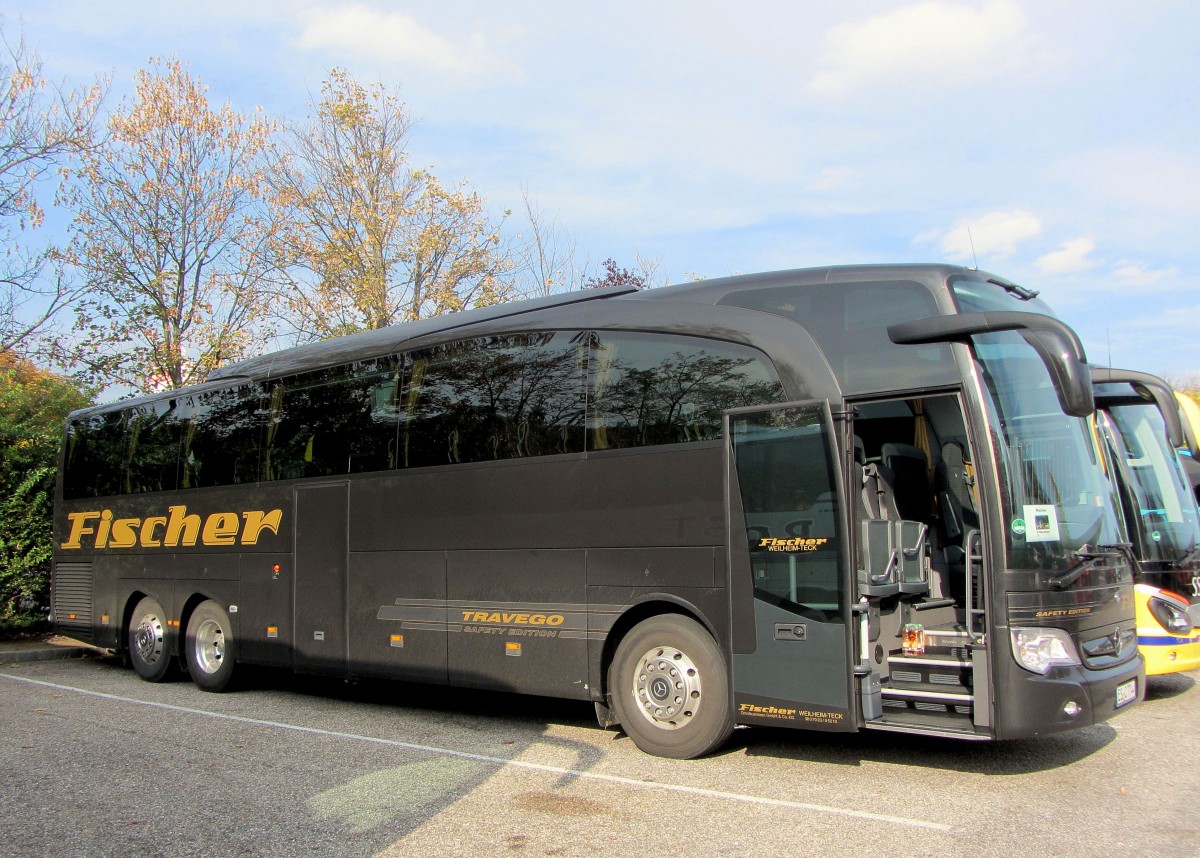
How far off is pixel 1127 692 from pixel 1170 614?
10.8 feet

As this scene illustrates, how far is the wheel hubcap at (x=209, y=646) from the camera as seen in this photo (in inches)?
450

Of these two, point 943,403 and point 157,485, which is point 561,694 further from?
point 157,485

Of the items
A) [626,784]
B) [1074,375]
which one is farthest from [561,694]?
[1074,375]

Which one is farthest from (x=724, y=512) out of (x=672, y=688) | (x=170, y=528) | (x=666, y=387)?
(x=170, y=528)

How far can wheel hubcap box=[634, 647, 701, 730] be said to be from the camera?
711 cm

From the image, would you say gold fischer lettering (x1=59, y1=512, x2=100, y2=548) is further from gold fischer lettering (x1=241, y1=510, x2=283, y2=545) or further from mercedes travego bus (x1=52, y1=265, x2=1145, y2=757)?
mercedes travego bus (x1=52, y1=265, x2=1145, y2=757)

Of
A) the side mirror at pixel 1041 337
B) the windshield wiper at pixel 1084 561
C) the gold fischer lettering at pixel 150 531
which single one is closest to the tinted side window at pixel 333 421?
the gold fischer lettering at pixel 150 531

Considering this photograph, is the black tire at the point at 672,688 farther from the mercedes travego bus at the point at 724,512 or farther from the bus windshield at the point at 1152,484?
the bus windshield at the point at 1152,484

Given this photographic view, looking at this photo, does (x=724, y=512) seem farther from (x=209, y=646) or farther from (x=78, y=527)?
(x=78, y=527)

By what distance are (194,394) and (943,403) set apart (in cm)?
890

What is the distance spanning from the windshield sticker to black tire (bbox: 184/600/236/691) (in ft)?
28.6

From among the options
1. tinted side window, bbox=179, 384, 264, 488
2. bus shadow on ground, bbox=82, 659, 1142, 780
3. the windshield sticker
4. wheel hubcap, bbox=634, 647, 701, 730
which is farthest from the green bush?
the windshield sticker

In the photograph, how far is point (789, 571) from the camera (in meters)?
6.56

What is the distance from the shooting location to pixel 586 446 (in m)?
7.80
